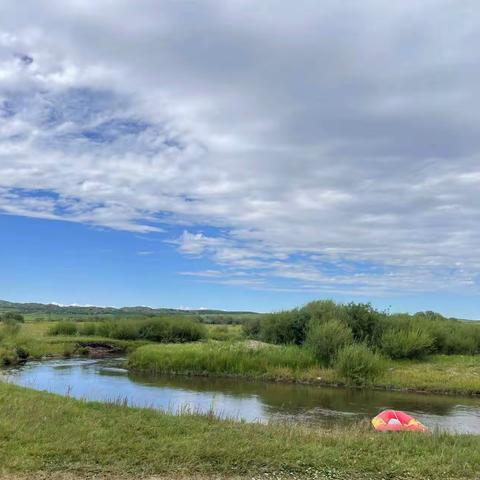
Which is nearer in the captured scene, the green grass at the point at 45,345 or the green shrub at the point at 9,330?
the green grass at the point at 45,345

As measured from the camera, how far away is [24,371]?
129 feet

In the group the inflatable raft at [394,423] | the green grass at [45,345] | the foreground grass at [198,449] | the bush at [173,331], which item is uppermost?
the bush at [173,331]

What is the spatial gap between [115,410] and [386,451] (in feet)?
19.4

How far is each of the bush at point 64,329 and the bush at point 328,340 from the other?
37.7 m

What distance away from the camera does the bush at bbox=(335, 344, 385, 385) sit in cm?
3900

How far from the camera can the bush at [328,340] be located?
139 ft

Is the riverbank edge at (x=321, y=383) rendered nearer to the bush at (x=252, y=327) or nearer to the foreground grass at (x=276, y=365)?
the foreground grass at (x=276, y=365)

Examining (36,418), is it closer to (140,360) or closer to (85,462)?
(85,462)

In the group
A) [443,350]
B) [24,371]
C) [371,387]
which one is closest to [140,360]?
[24,371]

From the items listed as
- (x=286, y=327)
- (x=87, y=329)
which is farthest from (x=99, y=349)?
(x=286, y=327)

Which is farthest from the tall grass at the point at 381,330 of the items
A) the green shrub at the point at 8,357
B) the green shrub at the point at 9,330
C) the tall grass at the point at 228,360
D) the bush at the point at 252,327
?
the green shrub at the point at 9,330

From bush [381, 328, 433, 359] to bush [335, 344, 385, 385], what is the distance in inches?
171

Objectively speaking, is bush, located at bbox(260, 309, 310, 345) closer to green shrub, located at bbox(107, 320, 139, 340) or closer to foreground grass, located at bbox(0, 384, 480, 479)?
green shrub, located at bbox(107, 320, 139, 340)

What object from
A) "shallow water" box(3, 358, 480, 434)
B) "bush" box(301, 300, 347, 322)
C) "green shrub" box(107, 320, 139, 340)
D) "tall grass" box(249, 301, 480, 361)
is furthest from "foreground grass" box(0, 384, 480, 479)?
"green shrub" box(107, 320, 139, 340)
